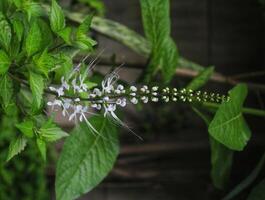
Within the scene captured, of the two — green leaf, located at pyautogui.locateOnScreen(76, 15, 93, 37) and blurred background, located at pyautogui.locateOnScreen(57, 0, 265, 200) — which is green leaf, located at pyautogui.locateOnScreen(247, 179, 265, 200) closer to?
green leaf, located at pyautogui.locateOnScreen(76, 15, 93, 37)

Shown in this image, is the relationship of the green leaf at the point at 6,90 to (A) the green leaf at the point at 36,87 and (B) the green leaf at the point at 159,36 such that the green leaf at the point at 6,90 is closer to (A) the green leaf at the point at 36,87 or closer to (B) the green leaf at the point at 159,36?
(A) the green leaf at the point at 36,87

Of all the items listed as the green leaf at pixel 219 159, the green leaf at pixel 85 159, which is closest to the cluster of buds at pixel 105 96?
the green leaf at pixel 85 159

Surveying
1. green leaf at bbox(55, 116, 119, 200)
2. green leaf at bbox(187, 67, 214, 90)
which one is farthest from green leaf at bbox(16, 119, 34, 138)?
green leaf at bbox(187, 67, 214, 90)

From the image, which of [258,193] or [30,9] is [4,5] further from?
[258,193]

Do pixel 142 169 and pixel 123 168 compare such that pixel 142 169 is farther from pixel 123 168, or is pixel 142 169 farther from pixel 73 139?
pixel 73 139

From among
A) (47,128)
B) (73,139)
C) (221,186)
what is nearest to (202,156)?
(221,186)

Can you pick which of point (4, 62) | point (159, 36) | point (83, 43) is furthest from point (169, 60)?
point (4, 62)

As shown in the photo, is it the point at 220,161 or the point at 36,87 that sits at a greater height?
the point at 36,87
